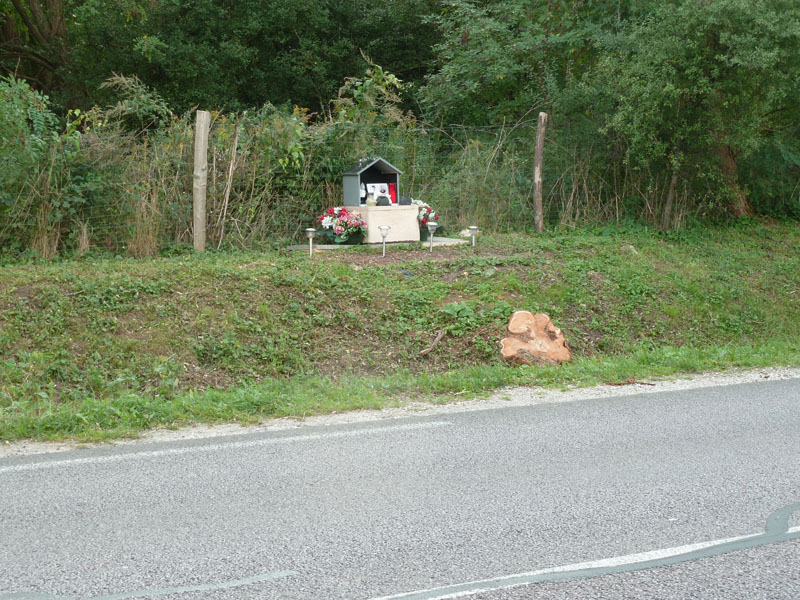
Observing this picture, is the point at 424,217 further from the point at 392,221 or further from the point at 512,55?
the point at 512,55

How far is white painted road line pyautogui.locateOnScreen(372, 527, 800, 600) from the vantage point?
3.49 meters

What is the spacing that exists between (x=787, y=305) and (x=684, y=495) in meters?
9.61

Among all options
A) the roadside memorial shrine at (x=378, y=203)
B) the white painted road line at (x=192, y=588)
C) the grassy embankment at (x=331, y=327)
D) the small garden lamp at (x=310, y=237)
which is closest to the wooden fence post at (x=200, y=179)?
the grassy embankment at (x=331, y=327)

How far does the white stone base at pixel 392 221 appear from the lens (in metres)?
13.4

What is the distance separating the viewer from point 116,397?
24.5ft

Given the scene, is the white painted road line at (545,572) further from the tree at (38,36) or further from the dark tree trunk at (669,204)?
the tree at (38,36)

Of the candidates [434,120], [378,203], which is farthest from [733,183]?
[378,203]

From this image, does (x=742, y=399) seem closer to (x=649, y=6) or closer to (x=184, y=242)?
(x=184, y=242)

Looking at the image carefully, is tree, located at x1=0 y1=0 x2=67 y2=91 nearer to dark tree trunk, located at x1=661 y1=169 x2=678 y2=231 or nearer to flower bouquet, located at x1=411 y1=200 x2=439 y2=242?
flower bouquet, located at x1=411 y1=200 x2=439 y2=242

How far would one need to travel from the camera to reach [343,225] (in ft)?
43.6

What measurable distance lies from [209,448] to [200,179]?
24.6 feet

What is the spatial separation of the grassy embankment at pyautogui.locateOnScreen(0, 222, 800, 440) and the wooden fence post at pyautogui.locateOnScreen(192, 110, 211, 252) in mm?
723

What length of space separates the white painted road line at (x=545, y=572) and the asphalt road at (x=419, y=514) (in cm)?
1

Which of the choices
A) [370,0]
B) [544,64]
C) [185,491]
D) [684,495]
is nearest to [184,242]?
[185,491]
